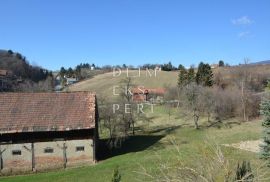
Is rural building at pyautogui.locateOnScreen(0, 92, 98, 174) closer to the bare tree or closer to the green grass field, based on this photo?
the green grass field

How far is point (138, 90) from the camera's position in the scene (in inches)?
3009

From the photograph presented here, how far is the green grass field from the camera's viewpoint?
79.6ft

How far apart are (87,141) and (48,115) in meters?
3.75

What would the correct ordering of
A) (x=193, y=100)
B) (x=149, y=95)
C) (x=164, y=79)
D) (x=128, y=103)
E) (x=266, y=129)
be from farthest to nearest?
(x=164, y=79) → (x=149, y=95) → (x=193, y=100) → (x=128, y=103) → (x=266, y=129)

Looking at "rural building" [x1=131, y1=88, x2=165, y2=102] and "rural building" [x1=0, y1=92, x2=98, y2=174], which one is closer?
"rural building" [x1=0, y1=92, x2=98, y2=174]

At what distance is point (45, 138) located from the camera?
29.6 meters

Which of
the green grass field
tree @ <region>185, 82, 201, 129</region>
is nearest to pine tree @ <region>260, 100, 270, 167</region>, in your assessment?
the green grass field

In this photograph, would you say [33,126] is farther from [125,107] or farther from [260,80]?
[260,80]

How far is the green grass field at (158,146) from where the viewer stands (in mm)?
24266

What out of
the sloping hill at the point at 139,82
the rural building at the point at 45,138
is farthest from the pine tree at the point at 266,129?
the sloping hill at the point at 139,82

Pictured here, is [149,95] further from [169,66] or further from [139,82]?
[169,66]

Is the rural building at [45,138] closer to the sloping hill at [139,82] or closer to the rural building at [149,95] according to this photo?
the rural building at [149,95]

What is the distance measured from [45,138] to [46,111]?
2.62m

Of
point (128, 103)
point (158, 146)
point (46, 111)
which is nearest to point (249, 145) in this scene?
point (158, 146)
